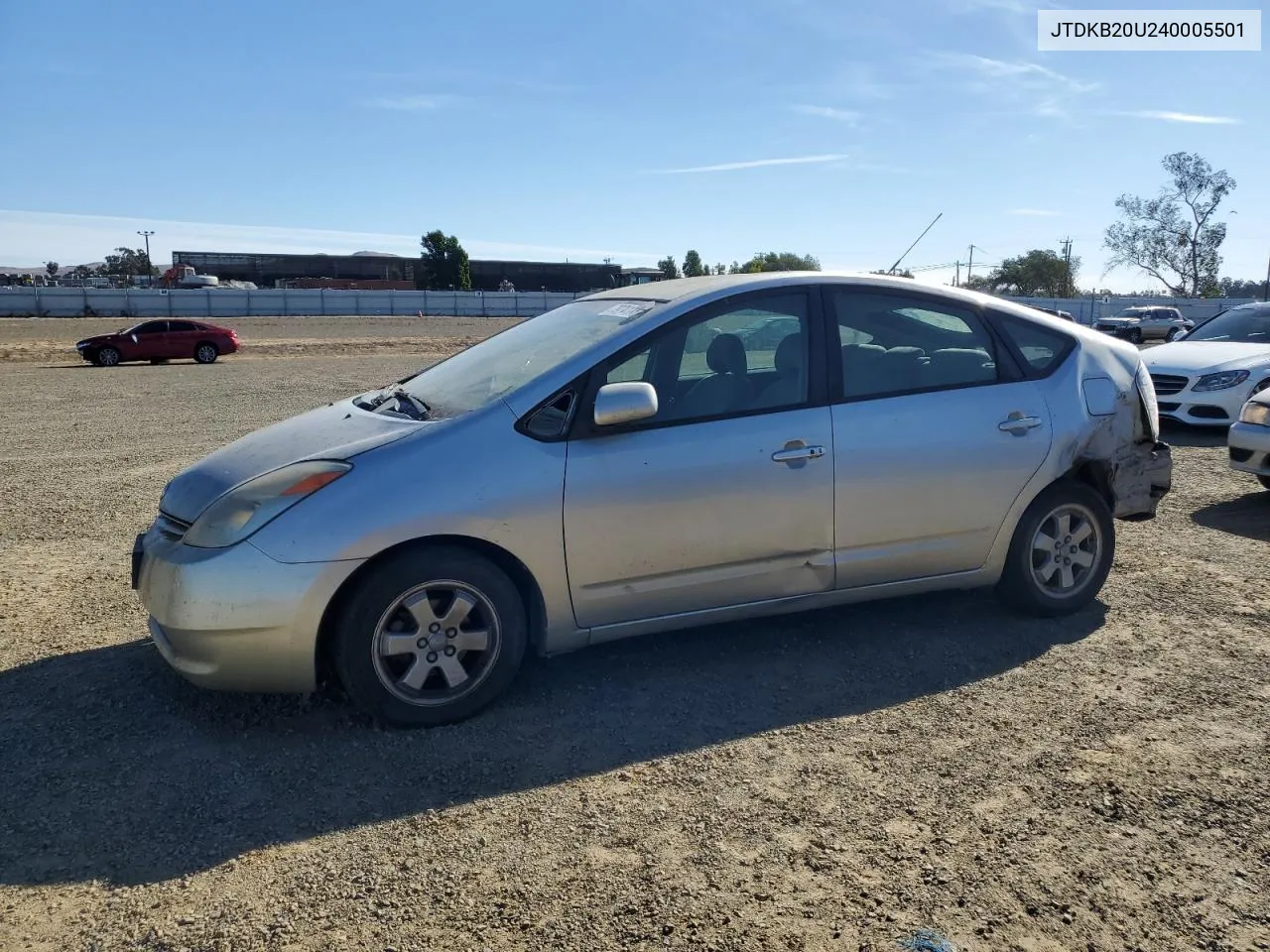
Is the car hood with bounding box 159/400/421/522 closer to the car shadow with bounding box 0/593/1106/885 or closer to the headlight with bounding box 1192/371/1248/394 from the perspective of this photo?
the car shadow with bounding box 0/593/1106/885

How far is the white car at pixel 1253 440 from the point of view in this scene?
7.45m

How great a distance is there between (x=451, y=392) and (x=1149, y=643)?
338 cm

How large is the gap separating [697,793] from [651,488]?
119cm

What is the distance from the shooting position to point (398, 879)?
9.23 ft

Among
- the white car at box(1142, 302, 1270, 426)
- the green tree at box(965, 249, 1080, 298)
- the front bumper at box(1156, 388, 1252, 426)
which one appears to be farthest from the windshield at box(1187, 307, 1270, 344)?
the green tree at box(965, 249, 1080, 298)

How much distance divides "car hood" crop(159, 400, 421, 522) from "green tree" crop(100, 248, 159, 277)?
117125 millimetres

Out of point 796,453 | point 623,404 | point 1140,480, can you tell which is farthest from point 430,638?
point 1140,480

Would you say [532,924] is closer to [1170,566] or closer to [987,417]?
[987,417]

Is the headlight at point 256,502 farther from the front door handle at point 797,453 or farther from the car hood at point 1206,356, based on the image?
the car hood at point 1206,356

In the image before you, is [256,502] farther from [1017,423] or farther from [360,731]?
[1017,423]

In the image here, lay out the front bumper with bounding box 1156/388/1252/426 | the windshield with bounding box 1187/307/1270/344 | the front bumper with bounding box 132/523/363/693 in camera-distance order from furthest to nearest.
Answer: the windshield with bounding box 1187/307/1270/344
the front bumper with bounding box 1156/388/1252/426
the front bumper with bounding box 132/523/363/693

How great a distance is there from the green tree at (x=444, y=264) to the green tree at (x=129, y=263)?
3359 cm

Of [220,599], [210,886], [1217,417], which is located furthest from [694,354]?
[1217,417]

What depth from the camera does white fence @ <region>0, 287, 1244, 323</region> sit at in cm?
4972
